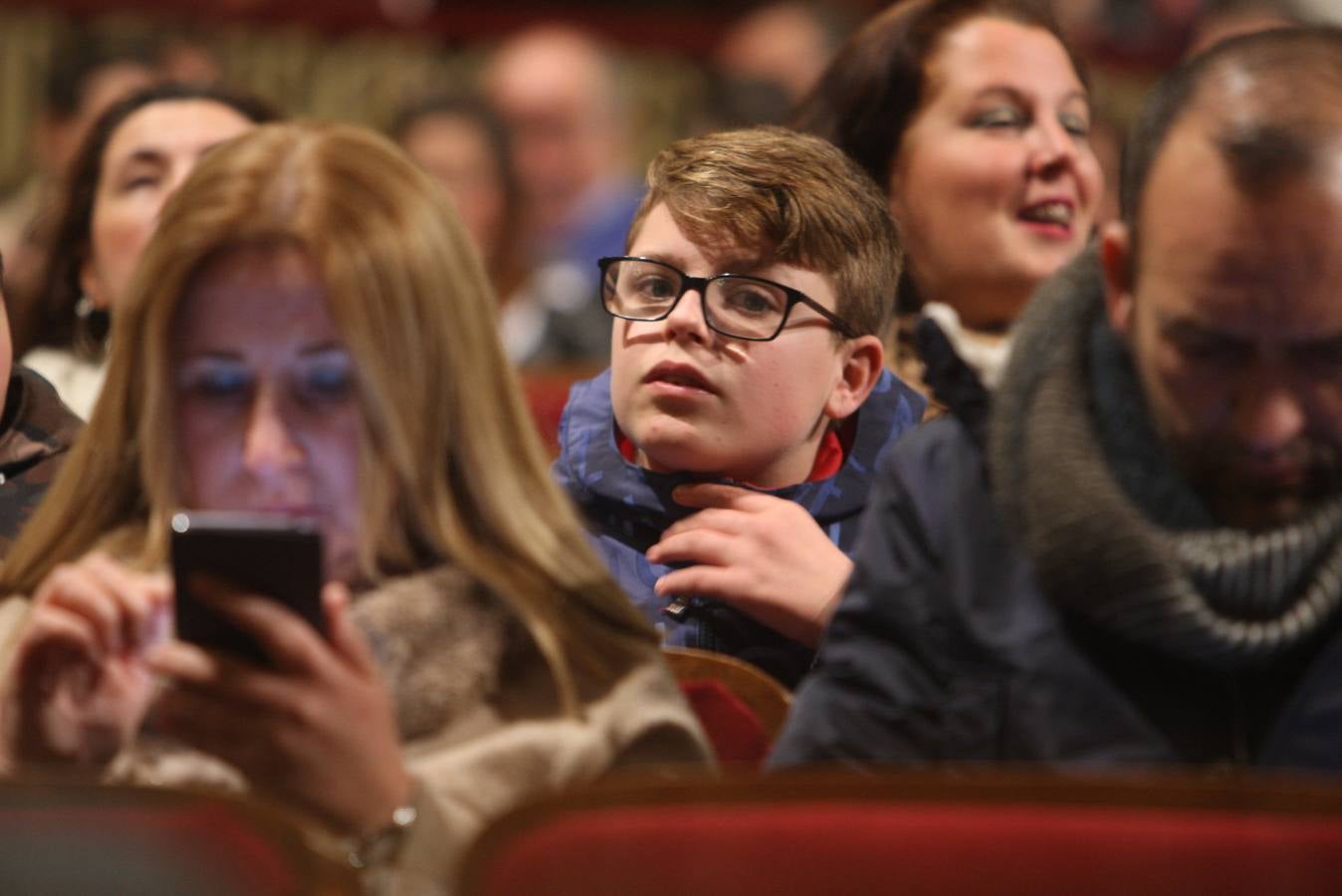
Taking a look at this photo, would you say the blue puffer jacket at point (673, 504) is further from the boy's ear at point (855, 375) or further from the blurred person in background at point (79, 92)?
the blurred person in background at point (79, 92)

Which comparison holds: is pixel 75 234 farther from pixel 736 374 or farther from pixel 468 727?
pixel 468 727

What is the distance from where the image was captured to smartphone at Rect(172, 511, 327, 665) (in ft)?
3.51

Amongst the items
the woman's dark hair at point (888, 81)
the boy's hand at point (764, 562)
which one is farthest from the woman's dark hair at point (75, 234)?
the boy's hand at point (764, 562)

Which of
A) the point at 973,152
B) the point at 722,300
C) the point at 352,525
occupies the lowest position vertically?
the point at 352,525

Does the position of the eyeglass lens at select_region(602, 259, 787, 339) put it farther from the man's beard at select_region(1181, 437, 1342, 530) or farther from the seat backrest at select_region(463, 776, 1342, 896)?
the seat backrest at select_region(463, 776, 1342, 896)

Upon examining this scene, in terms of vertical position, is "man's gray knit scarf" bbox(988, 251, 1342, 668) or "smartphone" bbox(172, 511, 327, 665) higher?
"man's gray knit scarf" bbox(988, 251, 1342, 668)

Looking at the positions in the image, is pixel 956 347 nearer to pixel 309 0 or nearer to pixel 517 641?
pixel 517 641

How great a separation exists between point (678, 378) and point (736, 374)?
0.06 meters

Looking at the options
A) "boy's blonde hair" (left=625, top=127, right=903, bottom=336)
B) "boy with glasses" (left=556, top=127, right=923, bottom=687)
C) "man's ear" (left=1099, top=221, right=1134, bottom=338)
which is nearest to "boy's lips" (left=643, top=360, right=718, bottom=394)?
"boy with glasses" (left=556, top=127, right=923, bottom=687)

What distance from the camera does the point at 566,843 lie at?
102cm

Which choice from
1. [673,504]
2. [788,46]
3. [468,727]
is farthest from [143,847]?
[788,46]

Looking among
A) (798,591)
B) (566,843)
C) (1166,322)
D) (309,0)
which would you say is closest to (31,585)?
(566,843)

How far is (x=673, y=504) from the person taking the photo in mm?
1798

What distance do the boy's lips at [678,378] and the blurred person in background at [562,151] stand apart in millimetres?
2657
